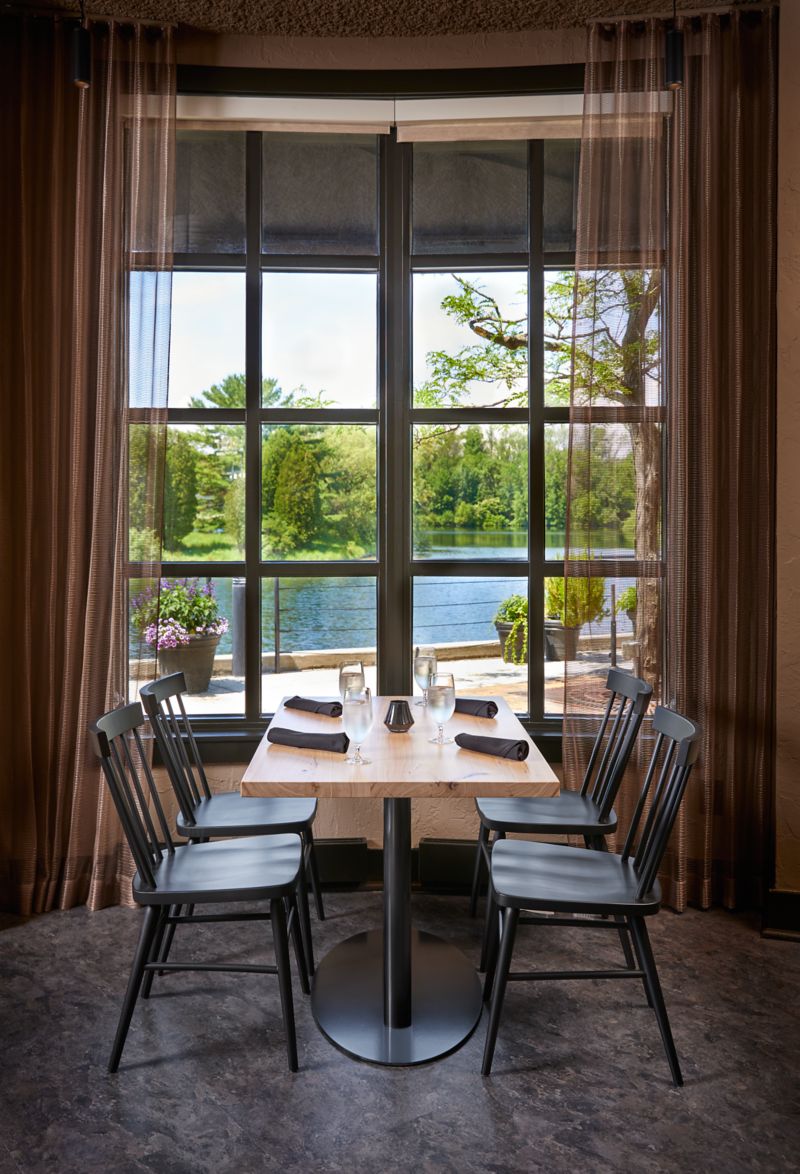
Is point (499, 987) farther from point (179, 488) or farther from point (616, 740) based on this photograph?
point (179, 488)

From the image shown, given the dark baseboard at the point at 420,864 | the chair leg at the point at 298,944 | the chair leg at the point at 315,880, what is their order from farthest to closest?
the dark baseboard at the point at 420,864 < the chair leg at the point at 315,880 < the chair leg at the point at 298,944

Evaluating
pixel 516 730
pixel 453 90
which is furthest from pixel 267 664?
pixel 453 90

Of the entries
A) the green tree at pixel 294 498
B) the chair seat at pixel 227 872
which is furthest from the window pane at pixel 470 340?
the chair seat at pixel 227 872

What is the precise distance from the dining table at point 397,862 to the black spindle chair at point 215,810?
243 millimetres

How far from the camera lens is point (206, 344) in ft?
10.2

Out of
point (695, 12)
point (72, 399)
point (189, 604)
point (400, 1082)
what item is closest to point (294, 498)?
point (189, 604)

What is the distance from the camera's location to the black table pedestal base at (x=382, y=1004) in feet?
6.66

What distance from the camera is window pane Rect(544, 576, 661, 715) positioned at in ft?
9.46

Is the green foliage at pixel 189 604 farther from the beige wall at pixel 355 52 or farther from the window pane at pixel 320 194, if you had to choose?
the beige wall at pixel 355 52

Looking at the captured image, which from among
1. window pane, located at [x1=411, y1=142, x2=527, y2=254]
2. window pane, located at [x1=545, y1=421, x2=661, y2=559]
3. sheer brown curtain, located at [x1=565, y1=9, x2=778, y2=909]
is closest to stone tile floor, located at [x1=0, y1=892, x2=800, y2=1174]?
sheer brown curtain, located at [x1=565, y1=9, x2=778, y2=909]

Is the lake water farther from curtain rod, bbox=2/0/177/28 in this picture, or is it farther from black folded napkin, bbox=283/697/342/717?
curtain rod, bbox=2/0/177/28

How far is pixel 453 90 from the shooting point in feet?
9.46

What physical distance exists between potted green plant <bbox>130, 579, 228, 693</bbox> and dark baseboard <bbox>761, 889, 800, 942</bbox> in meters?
2.19

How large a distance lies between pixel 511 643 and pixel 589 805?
0.76m
